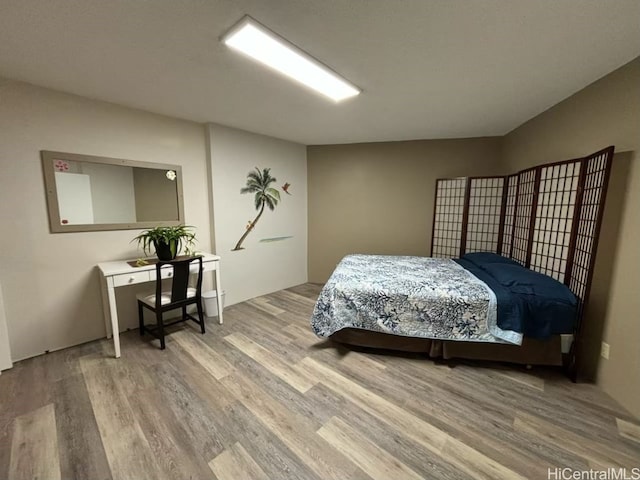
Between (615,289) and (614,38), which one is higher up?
(614,38)

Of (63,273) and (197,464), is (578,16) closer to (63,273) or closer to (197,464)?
(197,464)

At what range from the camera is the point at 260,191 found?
360cm

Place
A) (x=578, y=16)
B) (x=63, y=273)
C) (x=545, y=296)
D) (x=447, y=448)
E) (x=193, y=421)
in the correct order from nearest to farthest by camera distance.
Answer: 1. (x=578, y=16)
2. (x=447, y=448)
3. (x=193, y=421)
4. (x=545, y=296)
5. (x=63, y=273)

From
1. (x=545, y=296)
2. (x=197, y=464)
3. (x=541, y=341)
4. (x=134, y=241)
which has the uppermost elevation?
(x=134, y=241)

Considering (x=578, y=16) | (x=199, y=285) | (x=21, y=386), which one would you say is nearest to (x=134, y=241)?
(x=199, y=285)

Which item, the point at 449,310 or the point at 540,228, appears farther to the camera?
the point at 540,228

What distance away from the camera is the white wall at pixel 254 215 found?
319 centimetres

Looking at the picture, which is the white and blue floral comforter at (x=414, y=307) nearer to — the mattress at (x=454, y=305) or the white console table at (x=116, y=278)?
the mattress at (x=454, y=305)

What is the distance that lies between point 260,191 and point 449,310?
275 cm

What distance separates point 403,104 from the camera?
95.0 inches

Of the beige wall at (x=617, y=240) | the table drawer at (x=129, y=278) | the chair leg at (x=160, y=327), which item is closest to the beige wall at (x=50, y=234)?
the table drawer at (x=129, y=278)

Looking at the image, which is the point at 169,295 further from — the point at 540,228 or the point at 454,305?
the point at 540,228

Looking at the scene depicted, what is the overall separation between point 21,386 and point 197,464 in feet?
5.35

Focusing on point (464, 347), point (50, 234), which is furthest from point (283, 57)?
point (464, 347)
